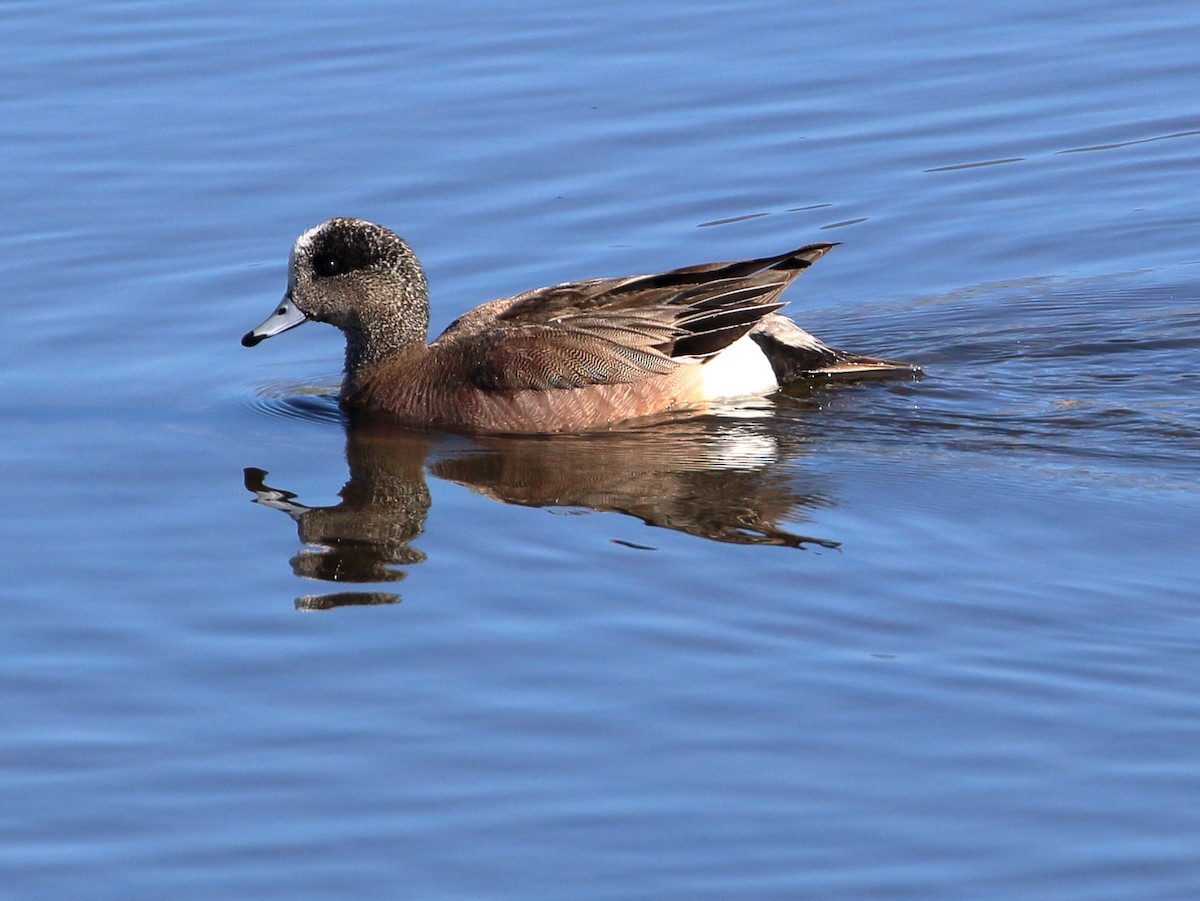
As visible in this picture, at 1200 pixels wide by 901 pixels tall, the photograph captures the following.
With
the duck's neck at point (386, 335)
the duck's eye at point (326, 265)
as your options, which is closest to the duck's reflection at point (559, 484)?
the duck's neck at point (386, 335)

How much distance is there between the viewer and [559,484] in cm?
834

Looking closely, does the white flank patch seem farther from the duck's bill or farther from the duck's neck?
the duck's bill

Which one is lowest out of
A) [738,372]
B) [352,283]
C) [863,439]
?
[863,439]

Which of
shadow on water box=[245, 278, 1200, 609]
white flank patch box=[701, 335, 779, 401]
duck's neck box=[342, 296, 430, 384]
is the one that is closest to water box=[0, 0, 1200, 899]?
shadow on water box=[245, 278, 1200, 609]

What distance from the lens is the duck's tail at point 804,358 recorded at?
31.4 ft

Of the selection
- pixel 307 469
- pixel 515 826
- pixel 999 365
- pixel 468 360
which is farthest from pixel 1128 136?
pixel 515 826

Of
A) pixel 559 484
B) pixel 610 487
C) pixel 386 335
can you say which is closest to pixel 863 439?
pixel 610 487

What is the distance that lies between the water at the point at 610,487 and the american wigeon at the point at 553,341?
0.76ft

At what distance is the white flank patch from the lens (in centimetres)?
950

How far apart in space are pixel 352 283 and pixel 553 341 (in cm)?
108

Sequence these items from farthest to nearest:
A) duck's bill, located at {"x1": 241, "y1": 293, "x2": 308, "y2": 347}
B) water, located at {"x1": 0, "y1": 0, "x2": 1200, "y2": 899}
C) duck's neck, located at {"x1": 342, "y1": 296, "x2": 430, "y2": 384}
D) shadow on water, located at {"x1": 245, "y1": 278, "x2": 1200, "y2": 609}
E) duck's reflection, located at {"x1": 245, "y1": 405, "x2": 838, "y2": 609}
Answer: duck's neck, located at {"x1": 342, "y1": 296, "x2": 430, "y2": 384} → duck's bill, located at {"x1": 241, "y1": 293, "x2": 308, "y2": 347} → shadow on water, located at {"x1": 245, "y1": 278, "x2": 1200, "y2": 609} → duck's reflection, located at {"x1": 245, "y1": 405, "x2": 838, "y2": 609} → water, located at {"x1": 0, "y1": 0, "x2": 1200, "y2": 899}

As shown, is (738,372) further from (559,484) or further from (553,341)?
(559,484)

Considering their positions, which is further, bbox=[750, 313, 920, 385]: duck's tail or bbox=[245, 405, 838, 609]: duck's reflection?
bbox=[750, 313, 920, 385]: duck's tail

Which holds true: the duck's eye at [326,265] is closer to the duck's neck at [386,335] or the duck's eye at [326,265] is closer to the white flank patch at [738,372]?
the duck's neck at [386,335]
